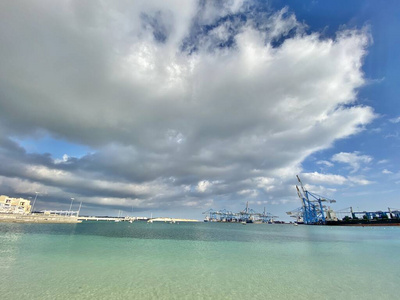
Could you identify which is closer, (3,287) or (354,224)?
(3,287)

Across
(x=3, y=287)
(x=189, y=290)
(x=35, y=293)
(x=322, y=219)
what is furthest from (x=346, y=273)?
(x=322, y=219)

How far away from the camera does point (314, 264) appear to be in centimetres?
2214

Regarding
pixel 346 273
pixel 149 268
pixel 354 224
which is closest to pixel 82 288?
pixel 149 268

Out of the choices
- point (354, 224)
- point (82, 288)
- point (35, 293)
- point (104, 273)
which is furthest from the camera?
point (354, 224)

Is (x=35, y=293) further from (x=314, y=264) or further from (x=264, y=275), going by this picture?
(x=314, y=264)

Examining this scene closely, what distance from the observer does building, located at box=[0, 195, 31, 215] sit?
136m

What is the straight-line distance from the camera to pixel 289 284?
15141mm

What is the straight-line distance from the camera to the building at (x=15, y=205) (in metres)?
136

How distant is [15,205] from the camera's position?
150250 millimetres

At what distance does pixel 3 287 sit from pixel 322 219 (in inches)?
8232

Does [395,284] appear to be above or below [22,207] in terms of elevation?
below

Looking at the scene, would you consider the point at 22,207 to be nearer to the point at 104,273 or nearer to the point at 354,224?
the point at 104,273

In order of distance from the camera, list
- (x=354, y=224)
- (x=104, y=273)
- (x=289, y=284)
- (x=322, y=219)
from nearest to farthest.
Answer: (x=289, y=284), (x=104, y=273), (x=354, y=224), (x=322, y=219)

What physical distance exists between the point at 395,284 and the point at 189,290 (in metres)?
15.5
